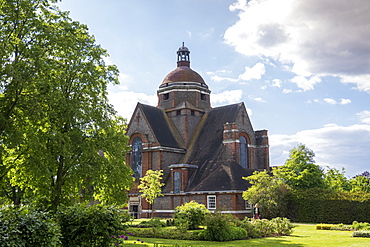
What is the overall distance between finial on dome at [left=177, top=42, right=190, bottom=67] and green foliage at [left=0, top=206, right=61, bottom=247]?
176 ft

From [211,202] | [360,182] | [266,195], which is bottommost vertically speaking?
[211,202]

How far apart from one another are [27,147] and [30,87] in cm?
286

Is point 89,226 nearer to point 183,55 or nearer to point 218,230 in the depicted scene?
point 218,230

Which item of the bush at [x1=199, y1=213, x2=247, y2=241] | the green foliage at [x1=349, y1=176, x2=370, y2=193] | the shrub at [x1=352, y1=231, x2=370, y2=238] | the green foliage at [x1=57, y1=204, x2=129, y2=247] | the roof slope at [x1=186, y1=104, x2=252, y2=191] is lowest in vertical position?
the shrub at [x1=352, y1=231, x2=370, y2=238]

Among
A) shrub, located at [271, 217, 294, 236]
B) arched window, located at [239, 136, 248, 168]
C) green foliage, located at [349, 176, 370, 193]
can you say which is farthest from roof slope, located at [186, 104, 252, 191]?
green foliage, located at [349, 176, 370, 193]

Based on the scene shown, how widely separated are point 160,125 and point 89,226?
43.5 metres

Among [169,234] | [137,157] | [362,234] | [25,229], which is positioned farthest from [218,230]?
[137,157]

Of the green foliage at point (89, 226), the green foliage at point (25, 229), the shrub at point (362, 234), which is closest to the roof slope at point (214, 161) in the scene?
the shrub at point (362, 234)

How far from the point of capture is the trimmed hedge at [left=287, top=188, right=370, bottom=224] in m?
38.5

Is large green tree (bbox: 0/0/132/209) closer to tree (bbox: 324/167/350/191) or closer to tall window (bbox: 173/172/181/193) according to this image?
tall window (bbox: 173/172/181/193)

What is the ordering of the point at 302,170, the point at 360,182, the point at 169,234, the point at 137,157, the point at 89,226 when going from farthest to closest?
the point at 360,182
the point at 137,157
the point at 302,170
the point at 169,234
the point at 89,226

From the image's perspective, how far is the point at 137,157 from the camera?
56.4 meters

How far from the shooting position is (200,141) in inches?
2218

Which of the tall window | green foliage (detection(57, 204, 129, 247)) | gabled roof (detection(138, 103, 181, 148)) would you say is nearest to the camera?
green foliage (detection(57, 204, 129, 247))
